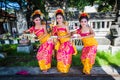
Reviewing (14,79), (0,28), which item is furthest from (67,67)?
(0,28)

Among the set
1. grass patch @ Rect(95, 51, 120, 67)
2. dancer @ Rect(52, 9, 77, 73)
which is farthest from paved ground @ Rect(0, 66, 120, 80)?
grass patch @ Rect(95, 51, 120, 67)

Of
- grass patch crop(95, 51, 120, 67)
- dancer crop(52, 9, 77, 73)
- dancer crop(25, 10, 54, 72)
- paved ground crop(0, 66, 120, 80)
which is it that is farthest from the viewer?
grass patch crop(95, 51, 120, 67)

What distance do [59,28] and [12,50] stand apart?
15.2ft

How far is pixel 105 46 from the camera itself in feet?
29.2

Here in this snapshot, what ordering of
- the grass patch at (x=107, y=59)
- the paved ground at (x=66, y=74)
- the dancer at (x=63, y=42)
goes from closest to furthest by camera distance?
the paved ground at (x=66, y=74) → the dancer at (x=63, y=42) → the grass patch at (x=107, y=59)

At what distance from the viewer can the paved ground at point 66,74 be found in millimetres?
5824

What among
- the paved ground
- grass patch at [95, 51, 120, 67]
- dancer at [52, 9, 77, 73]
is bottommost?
the paved ground

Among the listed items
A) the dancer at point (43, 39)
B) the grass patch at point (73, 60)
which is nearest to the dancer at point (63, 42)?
the dancer at point (43, 39)

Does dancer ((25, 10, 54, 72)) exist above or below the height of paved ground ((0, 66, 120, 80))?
above

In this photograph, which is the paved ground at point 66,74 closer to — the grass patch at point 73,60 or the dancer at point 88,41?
the dancer at point 88,41

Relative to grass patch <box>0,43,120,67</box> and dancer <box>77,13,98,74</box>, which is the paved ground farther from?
grass patch <box>0,43,120,67</box>

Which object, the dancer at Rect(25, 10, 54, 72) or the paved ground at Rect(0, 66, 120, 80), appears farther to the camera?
the dancer at Rect(25, 10, 54, 72)

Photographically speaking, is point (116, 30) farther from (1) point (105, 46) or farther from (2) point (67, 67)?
(2) point (67, 67)

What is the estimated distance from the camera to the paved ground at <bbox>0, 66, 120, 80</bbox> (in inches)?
229
